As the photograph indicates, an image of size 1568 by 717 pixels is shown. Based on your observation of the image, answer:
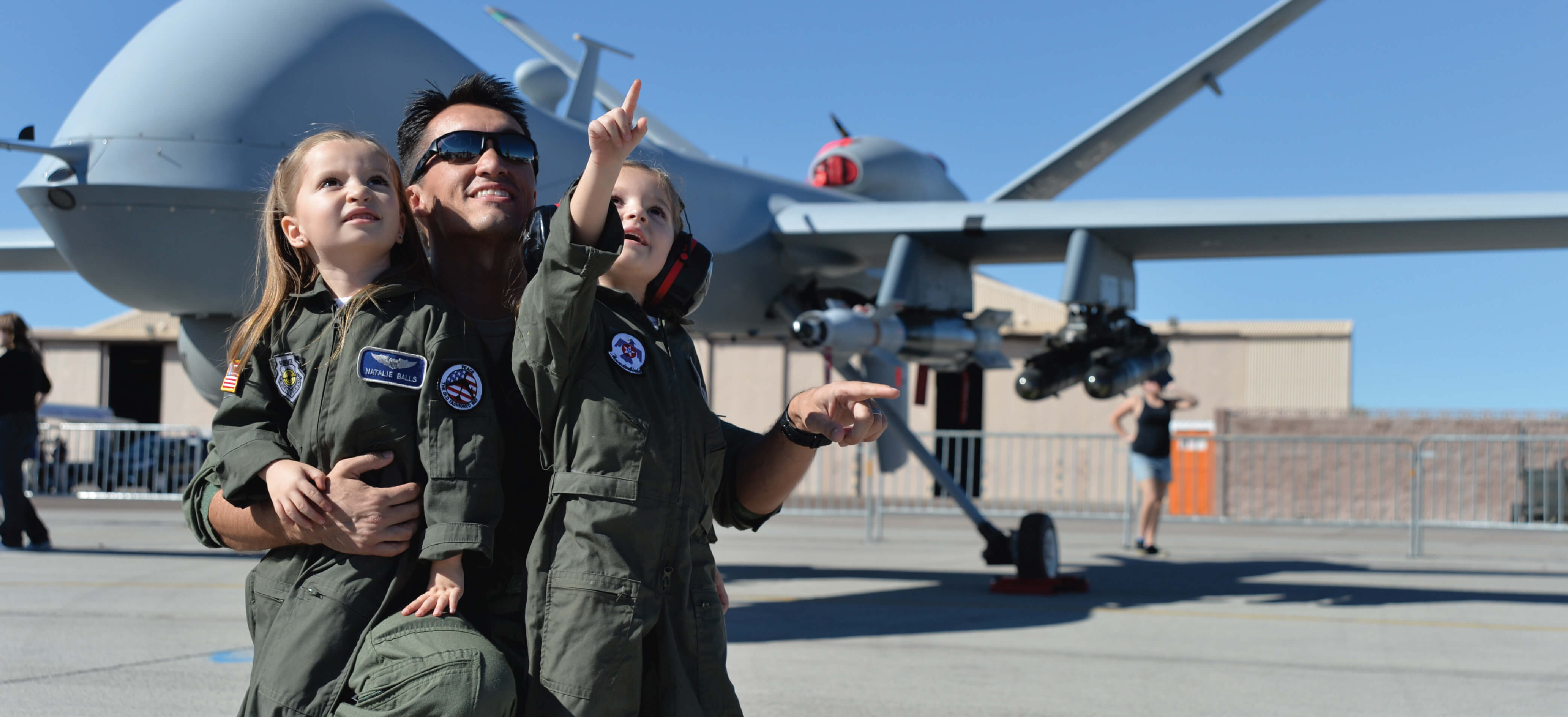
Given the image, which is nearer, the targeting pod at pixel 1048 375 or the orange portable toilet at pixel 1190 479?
the targeting pod at pixel 1048 375

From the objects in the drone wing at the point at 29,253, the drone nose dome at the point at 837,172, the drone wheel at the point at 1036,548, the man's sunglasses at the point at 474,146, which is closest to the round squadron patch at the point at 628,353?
the man's sunglasses at the point at 474,146

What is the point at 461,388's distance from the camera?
5.74 ft

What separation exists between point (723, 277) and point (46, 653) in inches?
190

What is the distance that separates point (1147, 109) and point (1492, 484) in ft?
41.8

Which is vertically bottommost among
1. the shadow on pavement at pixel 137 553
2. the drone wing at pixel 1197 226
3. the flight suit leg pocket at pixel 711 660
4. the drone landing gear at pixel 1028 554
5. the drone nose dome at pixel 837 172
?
the shadow on pavement at pixel 137 553

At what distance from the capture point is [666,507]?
1.79 meters

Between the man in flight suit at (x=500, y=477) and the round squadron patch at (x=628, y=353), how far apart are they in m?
0.21

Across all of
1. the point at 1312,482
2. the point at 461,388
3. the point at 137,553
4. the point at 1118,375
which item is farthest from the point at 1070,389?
the point at 461,388

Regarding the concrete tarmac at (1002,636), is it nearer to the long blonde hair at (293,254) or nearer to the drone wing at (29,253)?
the drone wing at (29,253)

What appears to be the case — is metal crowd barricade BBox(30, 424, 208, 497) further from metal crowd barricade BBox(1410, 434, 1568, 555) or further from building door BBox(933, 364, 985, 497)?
metal crowd barricade BBox(1410, 434, 1568, 555)

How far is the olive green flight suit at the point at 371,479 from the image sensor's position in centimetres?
161

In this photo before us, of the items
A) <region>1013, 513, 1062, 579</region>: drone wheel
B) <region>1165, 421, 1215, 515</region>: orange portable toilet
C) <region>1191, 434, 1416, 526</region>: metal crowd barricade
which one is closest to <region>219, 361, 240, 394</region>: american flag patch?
<region>1013, 513, 1062, 579</region>: drone wheel

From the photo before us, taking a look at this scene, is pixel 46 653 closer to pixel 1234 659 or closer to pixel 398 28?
pixel 398 28

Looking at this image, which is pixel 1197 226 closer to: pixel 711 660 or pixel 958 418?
pixel 711 660
